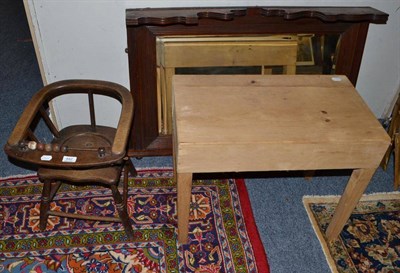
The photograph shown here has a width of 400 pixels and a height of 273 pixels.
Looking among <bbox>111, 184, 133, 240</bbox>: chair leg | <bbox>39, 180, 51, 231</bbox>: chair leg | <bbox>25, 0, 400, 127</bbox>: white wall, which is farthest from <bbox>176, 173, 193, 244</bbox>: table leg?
<bbox>25, 0, 400, 127</bbox>: white wall

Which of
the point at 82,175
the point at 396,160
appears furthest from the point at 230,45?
the point at 396,160

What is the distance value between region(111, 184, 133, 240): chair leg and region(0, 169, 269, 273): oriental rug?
56 mm

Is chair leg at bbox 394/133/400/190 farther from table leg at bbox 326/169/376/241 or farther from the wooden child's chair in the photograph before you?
the wooden child's chair

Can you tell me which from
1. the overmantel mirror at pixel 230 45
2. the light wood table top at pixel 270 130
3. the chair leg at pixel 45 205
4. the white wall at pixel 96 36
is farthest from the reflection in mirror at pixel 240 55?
the chair leg at pixel 45 205

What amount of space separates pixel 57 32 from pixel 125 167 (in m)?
0.75

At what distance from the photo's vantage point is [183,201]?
5.64 ft

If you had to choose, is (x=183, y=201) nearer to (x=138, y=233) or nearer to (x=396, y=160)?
(x=138, y=233)

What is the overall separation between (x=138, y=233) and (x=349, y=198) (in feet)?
3.29

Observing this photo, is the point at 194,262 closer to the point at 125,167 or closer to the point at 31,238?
the point at 125,167

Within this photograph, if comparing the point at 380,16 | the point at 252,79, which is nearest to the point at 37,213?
the point at 252,79

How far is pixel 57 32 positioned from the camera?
203 cm

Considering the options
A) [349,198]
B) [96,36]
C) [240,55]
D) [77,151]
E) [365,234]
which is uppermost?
[96,36]

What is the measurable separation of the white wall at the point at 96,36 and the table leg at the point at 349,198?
952 millimetres

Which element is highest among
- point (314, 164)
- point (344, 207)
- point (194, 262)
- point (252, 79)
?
point (252, 79)
